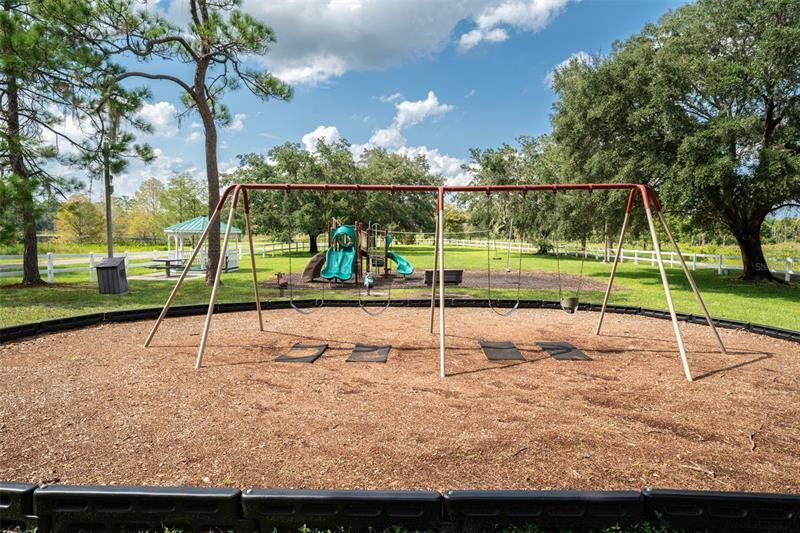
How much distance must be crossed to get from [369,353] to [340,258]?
7.93 m

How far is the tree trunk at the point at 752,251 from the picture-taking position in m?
14.1

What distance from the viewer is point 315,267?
46.5ft

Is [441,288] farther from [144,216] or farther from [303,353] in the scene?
[144,216]

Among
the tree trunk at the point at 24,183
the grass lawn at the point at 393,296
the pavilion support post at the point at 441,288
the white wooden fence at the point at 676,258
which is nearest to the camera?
the pavilion support post at the point at 441,288

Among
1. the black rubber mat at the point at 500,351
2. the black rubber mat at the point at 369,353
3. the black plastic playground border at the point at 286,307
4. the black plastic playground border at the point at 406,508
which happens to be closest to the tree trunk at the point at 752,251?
the black plastic playground border at the point at 286,307

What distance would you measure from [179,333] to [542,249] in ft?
90.9

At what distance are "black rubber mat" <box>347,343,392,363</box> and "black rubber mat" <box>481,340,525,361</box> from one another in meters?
1.31

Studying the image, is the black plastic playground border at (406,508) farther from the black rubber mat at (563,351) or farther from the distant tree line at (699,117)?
the distant tree line at (699,117)

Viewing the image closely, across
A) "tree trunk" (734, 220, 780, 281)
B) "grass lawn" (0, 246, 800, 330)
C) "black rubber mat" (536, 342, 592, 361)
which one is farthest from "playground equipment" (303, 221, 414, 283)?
"tree trunk" (734, 220, 780, 281)

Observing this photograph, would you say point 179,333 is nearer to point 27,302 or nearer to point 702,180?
point 27,302

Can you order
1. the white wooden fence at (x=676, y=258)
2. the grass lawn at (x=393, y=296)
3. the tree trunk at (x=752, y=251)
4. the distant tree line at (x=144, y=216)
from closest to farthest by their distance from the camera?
the grass lawn at (x=393, y=296)
the tree trunk at (x=752, y=251)
the white wooden fence at (x=676, y=258)
the distant tree line at (x=144, y=216)

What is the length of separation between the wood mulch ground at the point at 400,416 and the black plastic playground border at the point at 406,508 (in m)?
0.42

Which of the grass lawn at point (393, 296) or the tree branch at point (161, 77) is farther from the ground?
the tree branch at point (161, 77)

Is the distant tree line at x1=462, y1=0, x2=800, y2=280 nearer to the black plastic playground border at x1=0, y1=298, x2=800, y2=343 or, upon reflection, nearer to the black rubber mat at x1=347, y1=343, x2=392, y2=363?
the black plastic playground border at x1=0, y1=298, x2=800, y2=343
